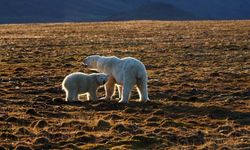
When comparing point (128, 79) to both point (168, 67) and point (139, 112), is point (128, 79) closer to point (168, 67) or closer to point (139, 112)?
point (139, 112)

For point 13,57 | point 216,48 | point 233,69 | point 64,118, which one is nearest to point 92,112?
point 64,118

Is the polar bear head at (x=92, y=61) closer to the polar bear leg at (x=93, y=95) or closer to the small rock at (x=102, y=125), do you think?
the polar bear leg at (x=93, y=95)

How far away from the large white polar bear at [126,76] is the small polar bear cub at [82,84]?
0.43 meters

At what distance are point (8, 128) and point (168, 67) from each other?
20446 millimetres

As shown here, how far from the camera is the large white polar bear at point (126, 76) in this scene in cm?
2125

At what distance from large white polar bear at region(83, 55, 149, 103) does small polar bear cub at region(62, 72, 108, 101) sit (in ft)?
1.40

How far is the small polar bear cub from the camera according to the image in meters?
22.6

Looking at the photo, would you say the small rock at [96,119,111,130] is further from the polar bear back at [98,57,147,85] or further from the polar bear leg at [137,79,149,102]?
the polar bear leg at [137,79,149,102]

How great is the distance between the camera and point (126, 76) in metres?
21.2

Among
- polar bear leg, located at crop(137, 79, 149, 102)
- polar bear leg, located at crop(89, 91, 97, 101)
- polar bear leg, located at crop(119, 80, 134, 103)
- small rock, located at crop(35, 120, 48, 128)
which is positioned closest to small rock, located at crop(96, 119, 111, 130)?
small rock, located at crop(35, 120, 48, 128)

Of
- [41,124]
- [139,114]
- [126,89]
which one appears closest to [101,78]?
[126,89]

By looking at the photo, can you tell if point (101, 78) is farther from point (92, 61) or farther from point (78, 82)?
point (92, 61)

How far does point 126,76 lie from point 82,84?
7.68ft

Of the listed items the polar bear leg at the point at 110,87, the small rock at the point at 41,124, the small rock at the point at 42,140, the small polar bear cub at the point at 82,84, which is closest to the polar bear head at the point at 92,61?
the small polar bear cub at the point at 82,84
